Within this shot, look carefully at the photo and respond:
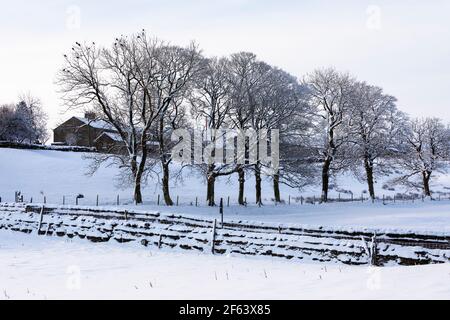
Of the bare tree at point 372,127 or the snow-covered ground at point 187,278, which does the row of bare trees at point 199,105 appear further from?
the snow-covered ground at point 187,278

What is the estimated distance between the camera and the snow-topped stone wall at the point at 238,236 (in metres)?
13.3

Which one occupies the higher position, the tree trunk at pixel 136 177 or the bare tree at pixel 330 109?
the bare tree at pixel 330 109

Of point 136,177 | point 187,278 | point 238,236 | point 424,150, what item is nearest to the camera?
point 187,278

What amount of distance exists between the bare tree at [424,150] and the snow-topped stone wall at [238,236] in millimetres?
35310

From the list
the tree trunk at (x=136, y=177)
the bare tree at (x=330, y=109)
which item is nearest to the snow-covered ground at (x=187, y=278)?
the tree trunk at (x=136, y=177)

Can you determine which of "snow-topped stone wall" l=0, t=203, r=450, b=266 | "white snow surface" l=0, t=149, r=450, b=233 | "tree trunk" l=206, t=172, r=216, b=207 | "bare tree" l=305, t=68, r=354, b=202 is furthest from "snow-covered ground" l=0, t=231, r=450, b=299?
"bare tree" l=305, t=68, r=354, b=202

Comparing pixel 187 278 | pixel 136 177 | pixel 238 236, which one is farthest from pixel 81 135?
pixel 187 278

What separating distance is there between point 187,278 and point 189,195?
39466mm

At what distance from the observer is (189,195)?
164 feet

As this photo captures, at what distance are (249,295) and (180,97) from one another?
29.1 meters

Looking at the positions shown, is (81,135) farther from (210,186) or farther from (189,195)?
(210,186)

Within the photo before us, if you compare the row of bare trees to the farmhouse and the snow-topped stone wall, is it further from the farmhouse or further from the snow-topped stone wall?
the farmhouse

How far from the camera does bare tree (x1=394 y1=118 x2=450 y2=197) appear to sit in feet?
164

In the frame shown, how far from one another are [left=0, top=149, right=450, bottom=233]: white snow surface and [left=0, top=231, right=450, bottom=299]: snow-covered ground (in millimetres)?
12636
